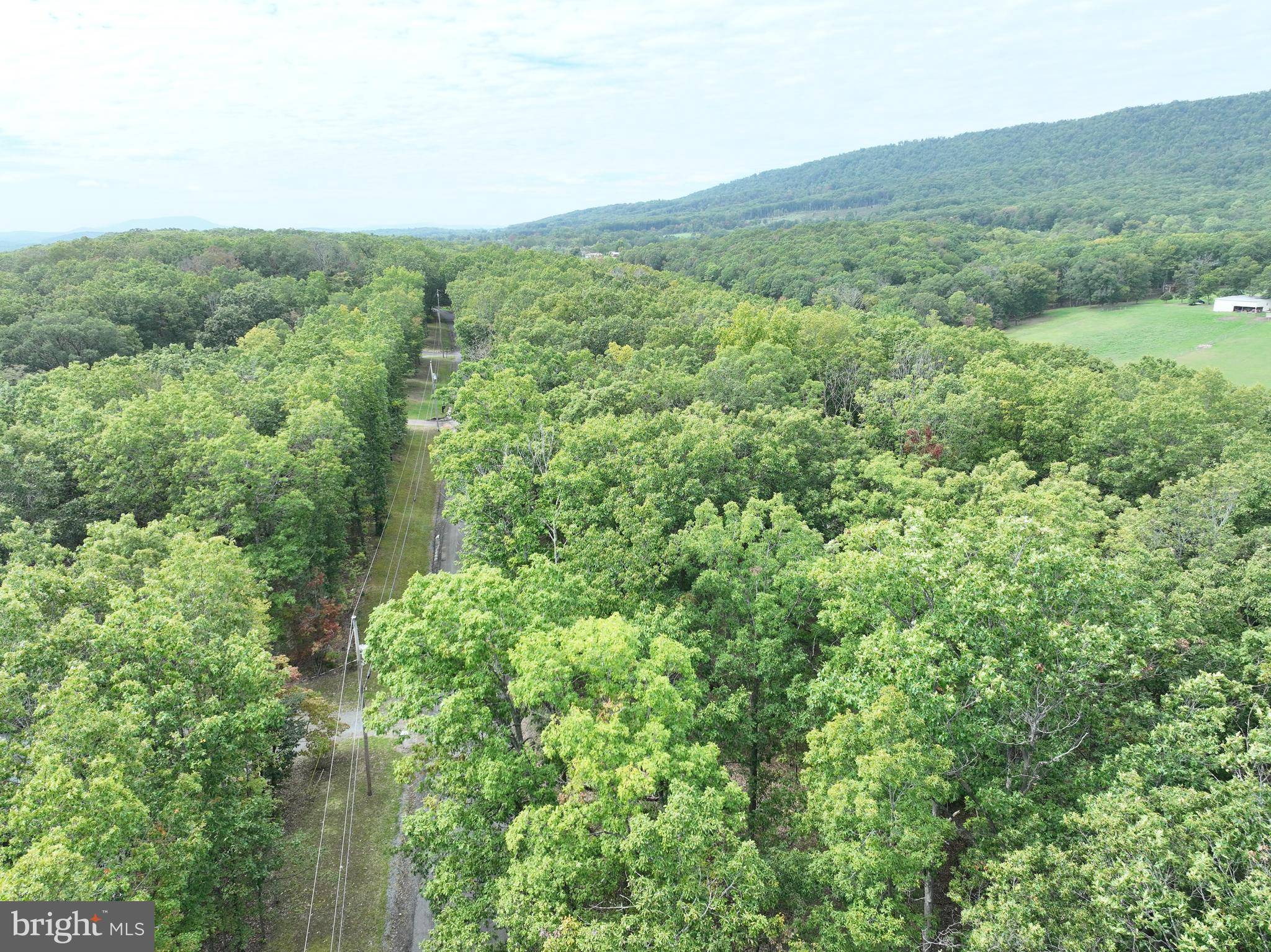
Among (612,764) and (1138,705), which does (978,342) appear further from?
(612,764)

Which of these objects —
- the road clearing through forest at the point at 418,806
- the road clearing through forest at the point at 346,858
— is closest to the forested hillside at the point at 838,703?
the road clearing through forest at the point at 418,806

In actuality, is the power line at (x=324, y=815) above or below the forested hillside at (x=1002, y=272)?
below

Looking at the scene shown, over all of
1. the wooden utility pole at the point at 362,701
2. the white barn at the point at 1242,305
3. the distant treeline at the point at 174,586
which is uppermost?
the white barn at the point at 1242,305

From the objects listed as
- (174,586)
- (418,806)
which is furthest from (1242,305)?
(174,586)

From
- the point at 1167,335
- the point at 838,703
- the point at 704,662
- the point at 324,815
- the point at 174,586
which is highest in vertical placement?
the point at 1167,335

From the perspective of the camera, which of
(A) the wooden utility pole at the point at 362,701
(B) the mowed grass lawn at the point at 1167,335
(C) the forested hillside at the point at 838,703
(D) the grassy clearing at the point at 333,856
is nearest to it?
(C) the forested hillside at the point at 838,703

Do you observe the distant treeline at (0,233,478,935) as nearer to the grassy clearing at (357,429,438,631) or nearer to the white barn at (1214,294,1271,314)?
the grassy clearing at (357,429,438,631)

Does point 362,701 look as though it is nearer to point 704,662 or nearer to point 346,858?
point 346,858

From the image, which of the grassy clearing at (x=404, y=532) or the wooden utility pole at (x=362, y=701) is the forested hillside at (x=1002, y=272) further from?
the wooden utility pole at (x=362, y=701)
